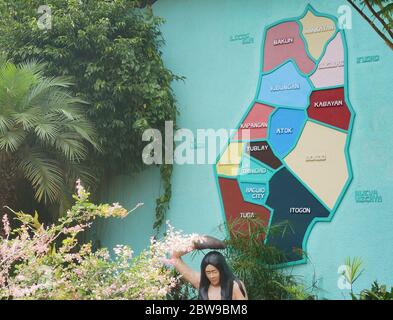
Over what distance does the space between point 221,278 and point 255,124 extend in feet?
9.47

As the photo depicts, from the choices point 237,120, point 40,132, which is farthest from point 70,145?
point 237,120

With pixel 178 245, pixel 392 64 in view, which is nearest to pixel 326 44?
pixel 392 64

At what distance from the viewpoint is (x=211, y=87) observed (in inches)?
340

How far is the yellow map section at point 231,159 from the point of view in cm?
817

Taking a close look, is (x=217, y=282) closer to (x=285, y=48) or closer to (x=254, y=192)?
(x=254, y=192)

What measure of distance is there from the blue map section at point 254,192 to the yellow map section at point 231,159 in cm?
24

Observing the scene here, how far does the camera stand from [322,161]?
7.44 meters

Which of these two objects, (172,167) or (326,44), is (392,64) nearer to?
(326,44)

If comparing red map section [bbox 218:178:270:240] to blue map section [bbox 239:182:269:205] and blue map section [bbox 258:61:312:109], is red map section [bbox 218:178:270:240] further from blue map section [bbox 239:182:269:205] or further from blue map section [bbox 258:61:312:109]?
blue map section [bbox 258:61:312:109]

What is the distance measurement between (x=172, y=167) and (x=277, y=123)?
1761mm

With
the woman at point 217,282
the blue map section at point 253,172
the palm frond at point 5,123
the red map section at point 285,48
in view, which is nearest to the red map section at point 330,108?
the red map section at point 285,48

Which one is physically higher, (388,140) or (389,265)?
(388,140)

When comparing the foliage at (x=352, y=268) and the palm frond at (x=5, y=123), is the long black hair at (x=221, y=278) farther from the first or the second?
the palm frond at (x=5, y=123)
